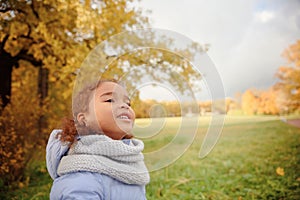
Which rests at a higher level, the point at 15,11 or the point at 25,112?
the point at 15,11

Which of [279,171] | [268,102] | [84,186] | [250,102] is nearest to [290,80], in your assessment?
[268,102]

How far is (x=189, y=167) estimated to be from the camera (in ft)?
10.2

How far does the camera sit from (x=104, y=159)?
3.26 feet

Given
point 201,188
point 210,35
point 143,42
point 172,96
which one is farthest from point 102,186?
point 210,35

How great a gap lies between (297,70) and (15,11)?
297cm

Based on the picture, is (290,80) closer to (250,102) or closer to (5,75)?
(250,102)

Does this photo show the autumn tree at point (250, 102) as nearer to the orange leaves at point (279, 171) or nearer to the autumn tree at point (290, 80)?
the autumn tree at point (290, 80)

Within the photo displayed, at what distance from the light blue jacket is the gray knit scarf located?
19 mm

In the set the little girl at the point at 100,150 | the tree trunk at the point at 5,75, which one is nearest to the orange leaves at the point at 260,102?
the tree trunk at the point at 5,75

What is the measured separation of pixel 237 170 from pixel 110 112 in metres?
2.34

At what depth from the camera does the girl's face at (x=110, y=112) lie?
1013 millimetres

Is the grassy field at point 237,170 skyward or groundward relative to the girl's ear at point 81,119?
groundward

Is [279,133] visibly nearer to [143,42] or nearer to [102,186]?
[143,42]

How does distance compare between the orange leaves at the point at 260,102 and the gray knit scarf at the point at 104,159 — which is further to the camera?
the orange leaves at the point at 260,102
